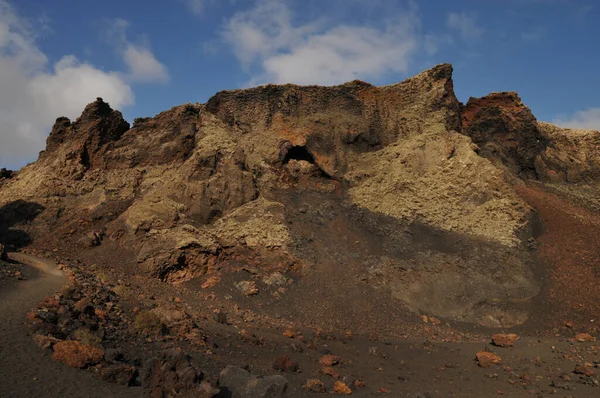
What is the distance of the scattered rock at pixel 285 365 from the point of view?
11.4 meters

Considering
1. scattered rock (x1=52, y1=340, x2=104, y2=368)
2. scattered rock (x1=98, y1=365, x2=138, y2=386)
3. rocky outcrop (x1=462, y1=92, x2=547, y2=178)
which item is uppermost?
rocky outcrop (x1=462, y1=92, x2=547, y2=178)

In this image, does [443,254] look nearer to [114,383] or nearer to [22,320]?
[114,383]

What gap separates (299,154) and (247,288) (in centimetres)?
1115

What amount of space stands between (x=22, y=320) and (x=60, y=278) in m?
5.59

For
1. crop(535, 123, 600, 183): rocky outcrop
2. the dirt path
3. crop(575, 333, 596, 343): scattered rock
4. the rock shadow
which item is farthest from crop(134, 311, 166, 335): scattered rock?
crop(535, 123, 600, 183): rocky outcrop

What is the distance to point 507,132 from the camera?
30.6 meters

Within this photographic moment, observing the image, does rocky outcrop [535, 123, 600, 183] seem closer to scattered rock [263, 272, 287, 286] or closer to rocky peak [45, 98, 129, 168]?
scattered rock [263, 272, 287, 286]

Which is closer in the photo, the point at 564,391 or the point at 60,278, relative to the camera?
the point at 564,391

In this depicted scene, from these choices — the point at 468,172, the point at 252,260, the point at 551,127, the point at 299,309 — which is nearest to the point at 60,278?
the point at 252,260

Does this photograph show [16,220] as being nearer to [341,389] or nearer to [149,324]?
[149,324]

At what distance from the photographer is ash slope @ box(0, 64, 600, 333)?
19094 mm

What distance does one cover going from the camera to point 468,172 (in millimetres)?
23422

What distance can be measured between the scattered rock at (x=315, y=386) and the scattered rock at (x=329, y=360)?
6.51 feet

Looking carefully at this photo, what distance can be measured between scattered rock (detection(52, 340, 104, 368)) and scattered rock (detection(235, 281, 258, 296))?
9501 mm
